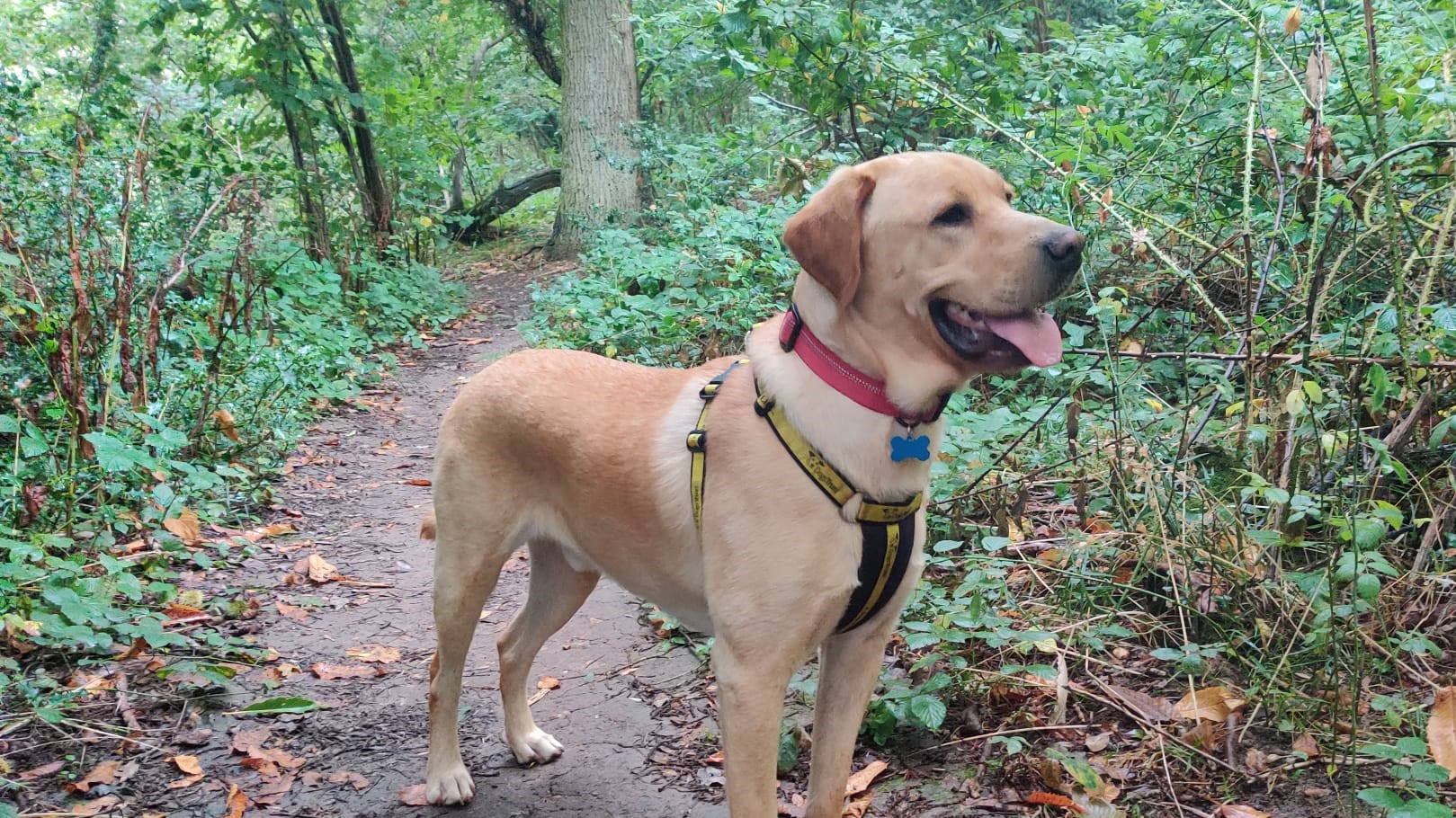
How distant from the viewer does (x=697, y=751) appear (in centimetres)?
363

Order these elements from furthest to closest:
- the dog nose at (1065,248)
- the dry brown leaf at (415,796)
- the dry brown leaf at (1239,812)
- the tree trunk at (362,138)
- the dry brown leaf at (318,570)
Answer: the tree trunk at (362,138)
the dry brown leaf at (318,570)
the dry brown leaf at (415,796)
the dry brown leaf at (1239,812)
the dog nose at (1065,248)

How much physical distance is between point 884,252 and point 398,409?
694 centimetres

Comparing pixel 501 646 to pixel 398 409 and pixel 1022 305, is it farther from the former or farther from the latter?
pixel 398 409

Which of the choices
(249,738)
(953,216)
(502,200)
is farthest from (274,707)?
(502,200)

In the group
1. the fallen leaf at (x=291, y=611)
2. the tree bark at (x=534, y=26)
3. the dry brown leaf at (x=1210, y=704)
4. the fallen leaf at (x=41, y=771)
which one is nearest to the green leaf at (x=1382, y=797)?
the dry brown leaf at (x=1210, y=704)

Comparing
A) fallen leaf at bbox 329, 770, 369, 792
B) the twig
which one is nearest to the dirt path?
fallen leaf at bbox 329, 770, 369, 792

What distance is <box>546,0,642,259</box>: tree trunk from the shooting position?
13.3 metres

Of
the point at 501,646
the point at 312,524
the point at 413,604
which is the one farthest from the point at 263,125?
the point at 501,646

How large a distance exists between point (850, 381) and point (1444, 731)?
1810 mm

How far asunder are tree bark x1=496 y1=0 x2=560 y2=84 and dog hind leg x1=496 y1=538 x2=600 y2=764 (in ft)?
49.6

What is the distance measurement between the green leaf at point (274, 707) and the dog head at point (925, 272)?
270 cm

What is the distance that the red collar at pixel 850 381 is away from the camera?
2602 mm

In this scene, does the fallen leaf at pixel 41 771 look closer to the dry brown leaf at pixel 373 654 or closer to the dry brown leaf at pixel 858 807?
the dry brown leaf at pixel 373 654

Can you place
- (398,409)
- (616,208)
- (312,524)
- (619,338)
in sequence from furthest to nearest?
(616,208) → (398,409) → (619,338) → (312,524)
